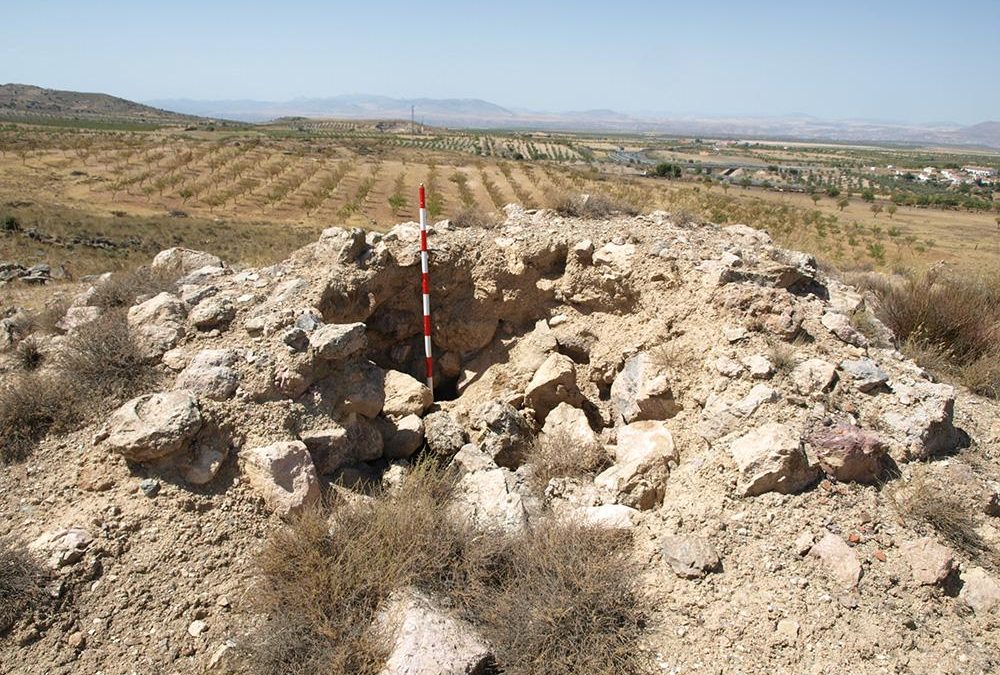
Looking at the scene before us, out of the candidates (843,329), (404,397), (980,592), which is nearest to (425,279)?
(404,397)

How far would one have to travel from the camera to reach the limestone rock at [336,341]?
4.91 metres

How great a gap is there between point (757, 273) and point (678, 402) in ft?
6.25

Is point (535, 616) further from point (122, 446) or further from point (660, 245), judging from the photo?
point (660, 245)

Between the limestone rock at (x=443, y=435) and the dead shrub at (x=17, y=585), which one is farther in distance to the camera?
the limestone rock at (x=443, y=435)

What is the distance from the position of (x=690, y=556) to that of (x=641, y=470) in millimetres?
916

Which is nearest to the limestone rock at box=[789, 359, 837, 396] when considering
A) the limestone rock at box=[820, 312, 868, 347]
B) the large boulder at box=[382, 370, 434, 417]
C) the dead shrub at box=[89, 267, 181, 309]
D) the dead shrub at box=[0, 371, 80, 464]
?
the limestone rock at box=[820, 312, 868, 347]

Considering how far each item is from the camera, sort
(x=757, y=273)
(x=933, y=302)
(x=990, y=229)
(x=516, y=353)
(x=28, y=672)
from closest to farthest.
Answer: (x=28, y=672)
(x=757, y=273)
(x=933, y=302)
(x=516, y=353)
(x=990, y=229)

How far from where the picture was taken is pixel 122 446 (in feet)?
12.9

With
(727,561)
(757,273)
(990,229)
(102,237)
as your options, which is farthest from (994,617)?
(990,229)

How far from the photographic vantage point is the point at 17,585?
3.27 meters

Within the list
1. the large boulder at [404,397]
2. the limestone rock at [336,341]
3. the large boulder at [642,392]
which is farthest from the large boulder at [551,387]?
the limestone rock at [336,341]

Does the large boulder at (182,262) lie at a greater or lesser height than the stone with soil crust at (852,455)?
greater

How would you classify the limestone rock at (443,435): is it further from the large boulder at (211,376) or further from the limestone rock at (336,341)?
the large boulder at (211,376)

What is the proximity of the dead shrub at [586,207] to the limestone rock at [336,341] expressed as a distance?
4.59 m
